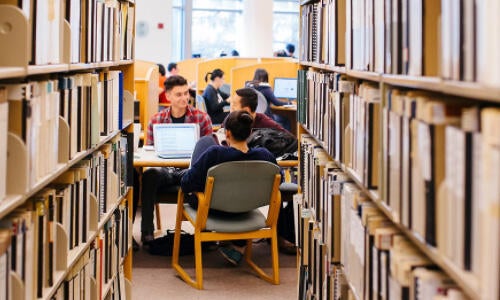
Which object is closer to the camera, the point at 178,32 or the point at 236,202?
the point at 236,202

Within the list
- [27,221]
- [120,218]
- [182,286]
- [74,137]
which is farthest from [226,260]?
[27,221]

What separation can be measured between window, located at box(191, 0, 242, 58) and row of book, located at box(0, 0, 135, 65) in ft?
37.0

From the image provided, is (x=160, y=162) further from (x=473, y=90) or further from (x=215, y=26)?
(x=215, y=26)

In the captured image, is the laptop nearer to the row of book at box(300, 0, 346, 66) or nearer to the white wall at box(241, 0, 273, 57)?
the row of book at box(300, 0, 346, 66)

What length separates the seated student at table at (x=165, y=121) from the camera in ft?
17.1

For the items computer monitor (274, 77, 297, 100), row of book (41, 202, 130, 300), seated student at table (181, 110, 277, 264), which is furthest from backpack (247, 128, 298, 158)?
computer monitor (274, 77, 297, 100)

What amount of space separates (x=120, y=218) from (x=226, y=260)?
1.38 meters

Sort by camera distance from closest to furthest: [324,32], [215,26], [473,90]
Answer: [473,90], [324,32], [215,26]

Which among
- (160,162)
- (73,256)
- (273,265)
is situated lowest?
(273,265)

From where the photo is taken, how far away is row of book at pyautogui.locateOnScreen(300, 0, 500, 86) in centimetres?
129

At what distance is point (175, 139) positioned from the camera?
5.23 meters

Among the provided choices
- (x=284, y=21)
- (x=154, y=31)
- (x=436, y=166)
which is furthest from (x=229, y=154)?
(x=284, y=21)

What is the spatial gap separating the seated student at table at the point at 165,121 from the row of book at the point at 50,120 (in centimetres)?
174

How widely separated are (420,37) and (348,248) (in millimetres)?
1052
